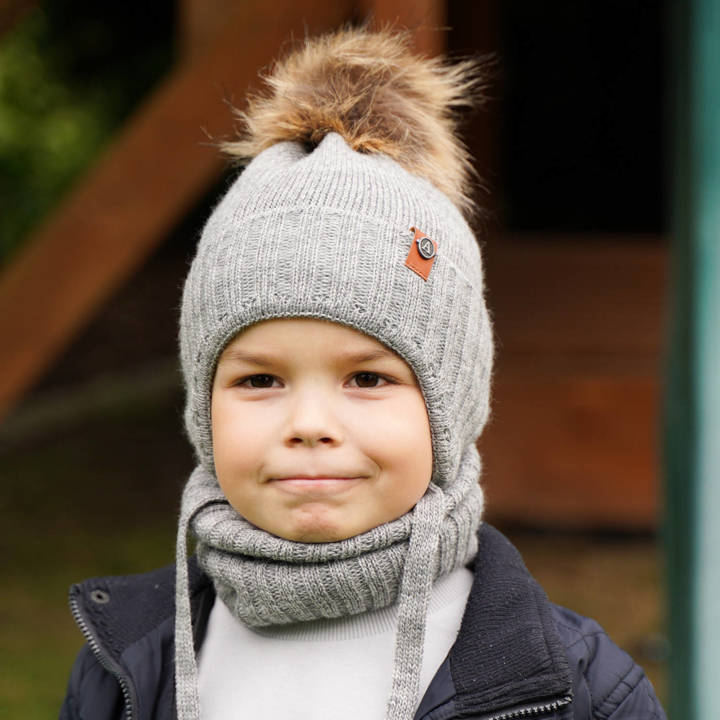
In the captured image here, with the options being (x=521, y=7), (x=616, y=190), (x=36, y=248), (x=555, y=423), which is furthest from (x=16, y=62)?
(x=36, y=248)

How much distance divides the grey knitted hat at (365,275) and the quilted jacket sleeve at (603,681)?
21 cm

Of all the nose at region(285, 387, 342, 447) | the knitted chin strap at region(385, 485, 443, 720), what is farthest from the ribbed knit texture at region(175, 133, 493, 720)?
the nose at region(285, 387, 342, 447)

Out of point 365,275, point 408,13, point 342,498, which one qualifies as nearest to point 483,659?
point 342,498

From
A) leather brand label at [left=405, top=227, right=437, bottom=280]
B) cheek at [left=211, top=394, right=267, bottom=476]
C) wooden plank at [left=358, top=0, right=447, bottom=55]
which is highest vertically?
wooden plank at [left=358, top=0, right=447, bottom=55]

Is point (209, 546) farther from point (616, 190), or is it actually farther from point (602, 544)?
point (616, 190)

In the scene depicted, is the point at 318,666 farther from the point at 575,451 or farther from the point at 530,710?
the point at 575,451

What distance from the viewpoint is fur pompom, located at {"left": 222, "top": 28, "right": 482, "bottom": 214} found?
6.29 ft

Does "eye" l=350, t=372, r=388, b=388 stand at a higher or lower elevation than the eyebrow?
lower

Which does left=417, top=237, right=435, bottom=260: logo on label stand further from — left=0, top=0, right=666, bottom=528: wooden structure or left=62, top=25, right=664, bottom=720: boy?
left=0, top=0, right=666, bottom=528: wooden structure

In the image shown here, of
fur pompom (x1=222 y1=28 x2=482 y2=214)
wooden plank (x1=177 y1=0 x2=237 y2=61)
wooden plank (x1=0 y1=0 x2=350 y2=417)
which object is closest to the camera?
fur pompom (x1=222 y1=28 x2=482 y2=214)

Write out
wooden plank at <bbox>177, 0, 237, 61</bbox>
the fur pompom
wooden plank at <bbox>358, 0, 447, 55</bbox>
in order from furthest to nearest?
wooden plank at <bbox>177, 0, 237, 61</bbox>
wooden plank at <bbox>358, 0, 447, 55</bbox>
the fur pompom

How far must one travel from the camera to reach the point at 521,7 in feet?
24.6

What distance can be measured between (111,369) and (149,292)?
1103 millimetres

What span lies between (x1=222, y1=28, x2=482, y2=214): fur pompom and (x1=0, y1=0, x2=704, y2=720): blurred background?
198mm
